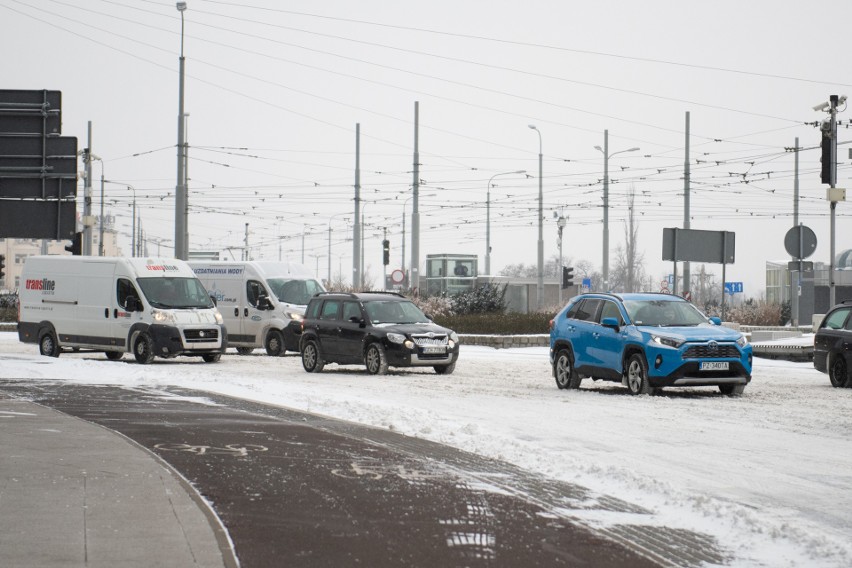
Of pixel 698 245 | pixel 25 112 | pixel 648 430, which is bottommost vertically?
pixel 648 430

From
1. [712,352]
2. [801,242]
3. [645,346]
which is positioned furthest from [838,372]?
[801,242]

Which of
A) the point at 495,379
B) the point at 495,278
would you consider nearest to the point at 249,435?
the point at 495,379

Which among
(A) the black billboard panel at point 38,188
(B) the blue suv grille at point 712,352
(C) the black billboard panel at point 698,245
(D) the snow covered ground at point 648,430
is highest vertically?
(A) the black billboard panel at point 38,188

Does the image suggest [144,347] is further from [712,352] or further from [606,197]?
[606,197]

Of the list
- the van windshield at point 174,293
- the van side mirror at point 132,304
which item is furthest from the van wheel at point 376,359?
the van side mirror at point 132,304

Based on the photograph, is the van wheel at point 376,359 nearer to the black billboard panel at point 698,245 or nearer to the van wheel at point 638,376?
the van wheel at point 638,376

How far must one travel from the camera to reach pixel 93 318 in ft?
96.5

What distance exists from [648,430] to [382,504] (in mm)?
6090

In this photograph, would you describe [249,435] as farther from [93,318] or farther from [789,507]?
[93,318]

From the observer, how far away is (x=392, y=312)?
25.8 meters

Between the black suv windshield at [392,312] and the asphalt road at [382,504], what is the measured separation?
38.0ft

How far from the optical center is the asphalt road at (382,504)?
22.4 feet

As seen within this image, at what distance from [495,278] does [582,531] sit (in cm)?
5557

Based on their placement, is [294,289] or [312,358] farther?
[294,289]
